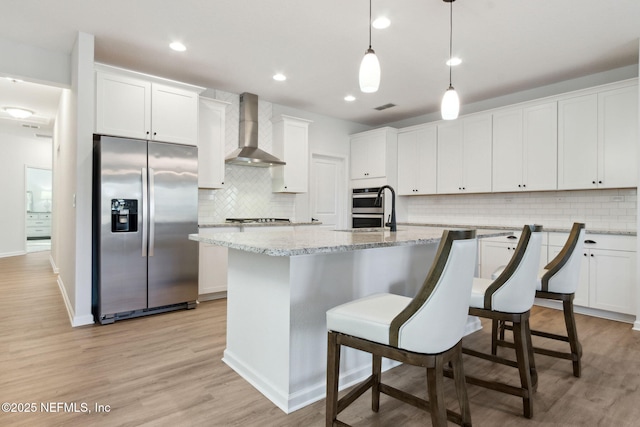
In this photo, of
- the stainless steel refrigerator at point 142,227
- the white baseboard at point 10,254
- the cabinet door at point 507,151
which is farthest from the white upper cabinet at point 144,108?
the white baseboard at point 10,254

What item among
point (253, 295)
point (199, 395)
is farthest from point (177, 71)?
point (199, 395)

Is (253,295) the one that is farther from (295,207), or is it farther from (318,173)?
(318,173)

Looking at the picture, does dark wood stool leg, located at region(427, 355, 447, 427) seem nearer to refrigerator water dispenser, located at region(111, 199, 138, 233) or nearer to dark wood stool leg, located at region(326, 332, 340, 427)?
dark wood stool leg, located at region(326, 332, 340, 427)

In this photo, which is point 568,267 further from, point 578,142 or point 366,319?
point 578,142

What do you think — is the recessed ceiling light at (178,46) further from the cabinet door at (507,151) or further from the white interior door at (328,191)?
the cabinet door at (507,151)

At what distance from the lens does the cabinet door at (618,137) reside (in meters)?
3.64

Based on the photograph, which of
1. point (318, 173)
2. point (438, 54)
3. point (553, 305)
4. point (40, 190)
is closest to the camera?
point (438, 54)

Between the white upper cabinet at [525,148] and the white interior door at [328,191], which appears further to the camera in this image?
the white interior door at [328,191]

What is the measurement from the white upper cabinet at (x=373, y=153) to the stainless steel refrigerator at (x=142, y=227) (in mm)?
3045

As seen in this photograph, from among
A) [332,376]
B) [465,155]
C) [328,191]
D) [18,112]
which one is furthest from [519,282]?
[18,112]

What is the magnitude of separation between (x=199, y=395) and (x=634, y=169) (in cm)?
451

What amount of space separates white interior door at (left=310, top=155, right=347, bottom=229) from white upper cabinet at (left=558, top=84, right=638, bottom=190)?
323cm

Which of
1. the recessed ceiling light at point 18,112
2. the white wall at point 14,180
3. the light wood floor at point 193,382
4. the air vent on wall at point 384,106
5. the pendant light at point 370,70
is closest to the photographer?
the light wood floor at point 193,382

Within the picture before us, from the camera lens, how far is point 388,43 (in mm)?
3371
